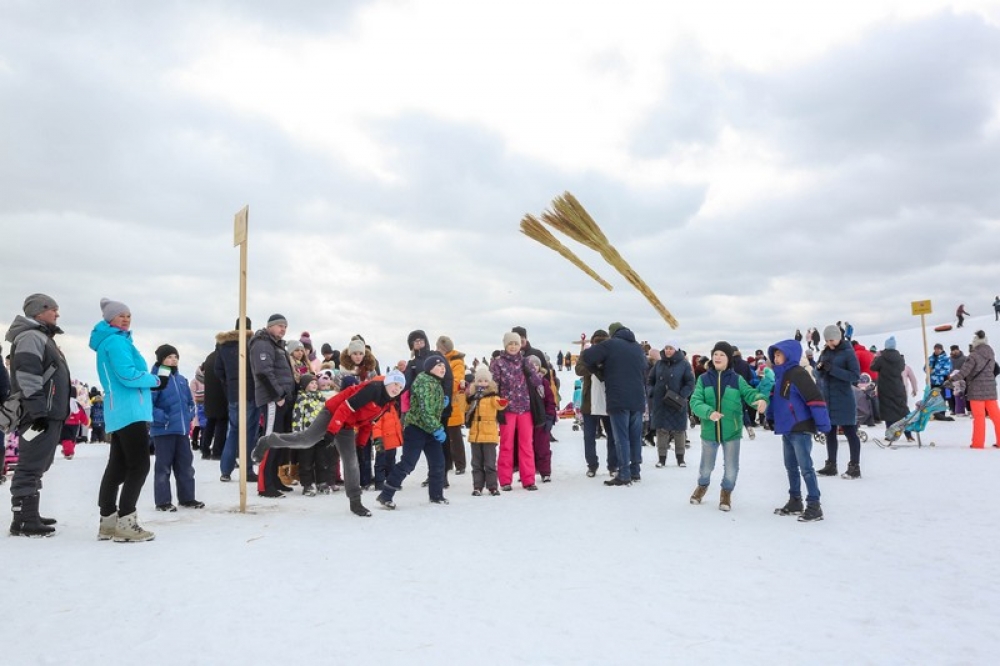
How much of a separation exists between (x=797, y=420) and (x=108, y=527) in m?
6.08

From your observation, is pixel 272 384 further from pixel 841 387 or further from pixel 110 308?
pixel 841 387

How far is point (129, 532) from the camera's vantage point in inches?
216

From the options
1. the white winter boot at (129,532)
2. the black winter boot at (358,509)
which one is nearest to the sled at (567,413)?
the black winter boot at (358,509)

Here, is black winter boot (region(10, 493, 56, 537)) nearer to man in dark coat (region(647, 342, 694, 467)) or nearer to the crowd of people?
the crowd of people

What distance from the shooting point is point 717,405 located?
7355mm

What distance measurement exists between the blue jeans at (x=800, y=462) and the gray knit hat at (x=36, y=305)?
6637 millimetres

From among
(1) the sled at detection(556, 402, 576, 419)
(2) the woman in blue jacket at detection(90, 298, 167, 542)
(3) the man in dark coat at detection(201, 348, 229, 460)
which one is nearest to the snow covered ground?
Result: (2) the woman in blue jacket at detection(90, 298, 167, 542)

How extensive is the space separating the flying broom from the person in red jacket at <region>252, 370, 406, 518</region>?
7.29 ft

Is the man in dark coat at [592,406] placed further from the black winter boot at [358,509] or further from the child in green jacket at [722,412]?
the black winter boot at [358,509]

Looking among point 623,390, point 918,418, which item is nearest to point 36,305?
point 623,390

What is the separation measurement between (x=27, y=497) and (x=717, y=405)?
632 cm

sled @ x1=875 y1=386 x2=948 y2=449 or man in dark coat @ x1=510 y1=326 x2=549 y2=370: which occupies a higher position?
man in dark coat @ x1=510 y1=326 x2=549 y2=370

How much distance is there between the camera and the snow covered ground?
11.1 ft

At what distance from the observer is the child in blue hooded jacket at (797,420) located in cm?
658
